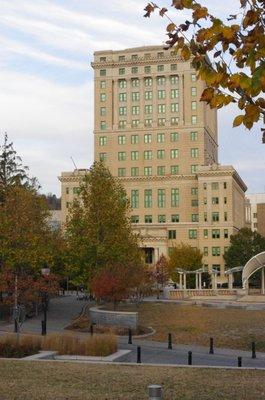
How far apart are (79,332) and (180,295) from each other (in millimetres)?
31444

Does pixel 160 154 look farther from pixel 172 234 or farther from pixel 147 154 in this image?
pixel 172 234

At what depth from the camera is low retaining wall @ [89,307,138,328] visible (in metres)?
36.0

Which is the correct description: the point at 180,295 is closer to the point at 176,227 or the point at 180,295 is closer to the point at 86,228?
the point at 86,228

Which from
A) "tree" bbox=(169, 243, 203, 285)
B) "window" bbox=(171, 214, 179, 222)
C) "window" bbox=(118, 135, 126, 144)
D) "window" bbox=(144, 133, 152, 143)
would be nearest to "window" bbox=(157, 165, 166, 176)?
"window" bbox=(144, 133, 152, 143)

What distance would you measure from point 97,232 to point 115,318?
916cm

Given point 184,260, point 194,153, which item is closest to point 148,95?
point 194,153

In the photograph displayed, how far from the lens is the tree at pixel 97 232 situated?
145ft

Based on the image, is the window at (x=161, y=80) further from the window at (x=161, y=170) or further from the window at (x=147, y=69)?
the window at (x=161, y=170)

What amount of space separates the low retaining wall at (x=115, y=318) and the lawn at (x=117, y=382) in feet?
58.8

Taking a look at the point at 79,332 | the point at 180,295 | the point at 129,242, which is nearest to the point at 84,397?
the point at 79,332

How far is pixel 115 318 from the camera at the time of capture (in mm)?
37031

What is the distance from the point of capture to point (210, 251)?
122750 mm

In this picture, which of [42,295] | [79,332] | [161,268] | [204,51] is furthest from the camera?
[161,268]

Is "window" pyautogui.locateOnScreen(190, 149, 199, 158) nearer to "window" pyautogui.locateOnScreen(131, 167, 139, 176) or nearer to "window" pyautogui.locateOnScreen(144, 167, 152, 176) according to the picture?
"window" pyautogui.locateOnScreen(144, 167, 152, 176)
